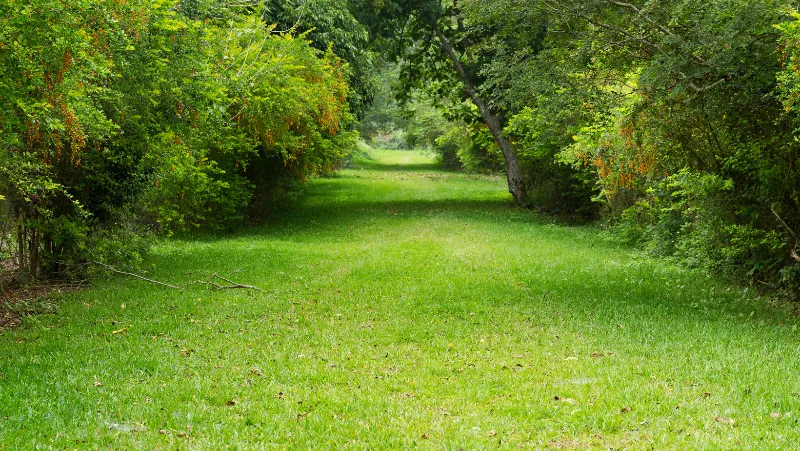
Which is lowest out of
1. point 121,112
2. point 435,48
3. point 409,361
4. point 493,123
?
point 409,361

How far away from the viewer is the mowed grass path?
5.14 meters

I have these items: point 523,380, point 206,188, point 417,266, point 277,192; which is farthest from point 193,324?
point 277,192

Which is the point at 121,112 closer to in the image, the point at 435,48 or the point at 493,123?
the point at 493,123

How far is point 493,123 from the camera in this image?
997 inches

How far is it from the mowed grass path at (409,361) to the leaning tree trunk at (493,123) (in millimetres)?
11973

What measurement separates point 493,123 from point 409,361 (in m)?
19.1

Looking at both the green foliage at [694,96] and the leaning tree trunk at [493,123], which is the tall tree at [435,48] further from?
the green foliage at [694,96]

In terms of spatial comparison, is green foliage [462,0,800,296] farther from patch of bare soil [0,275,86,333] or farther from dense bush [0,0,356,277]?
patch of bare soil [0,275,86,333]

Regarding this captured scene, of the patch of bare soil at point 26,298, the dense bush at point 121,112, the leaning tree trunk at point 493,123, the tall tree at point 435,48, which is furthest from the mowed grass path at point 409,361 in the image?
the tall tree at point 435,48

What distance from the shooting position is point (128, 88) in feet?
33.8

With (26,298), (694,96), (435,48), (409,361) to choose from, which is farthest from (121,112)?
(435,48)

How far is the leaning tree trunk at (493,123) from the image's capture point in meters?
25.2

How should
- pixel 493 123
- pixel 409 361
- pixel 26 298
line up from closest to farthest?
pixel 409 361, pixel 26 298, pixel 493 123

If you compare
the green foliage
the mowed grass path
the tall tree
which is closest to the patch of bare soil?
the mowed grass path
